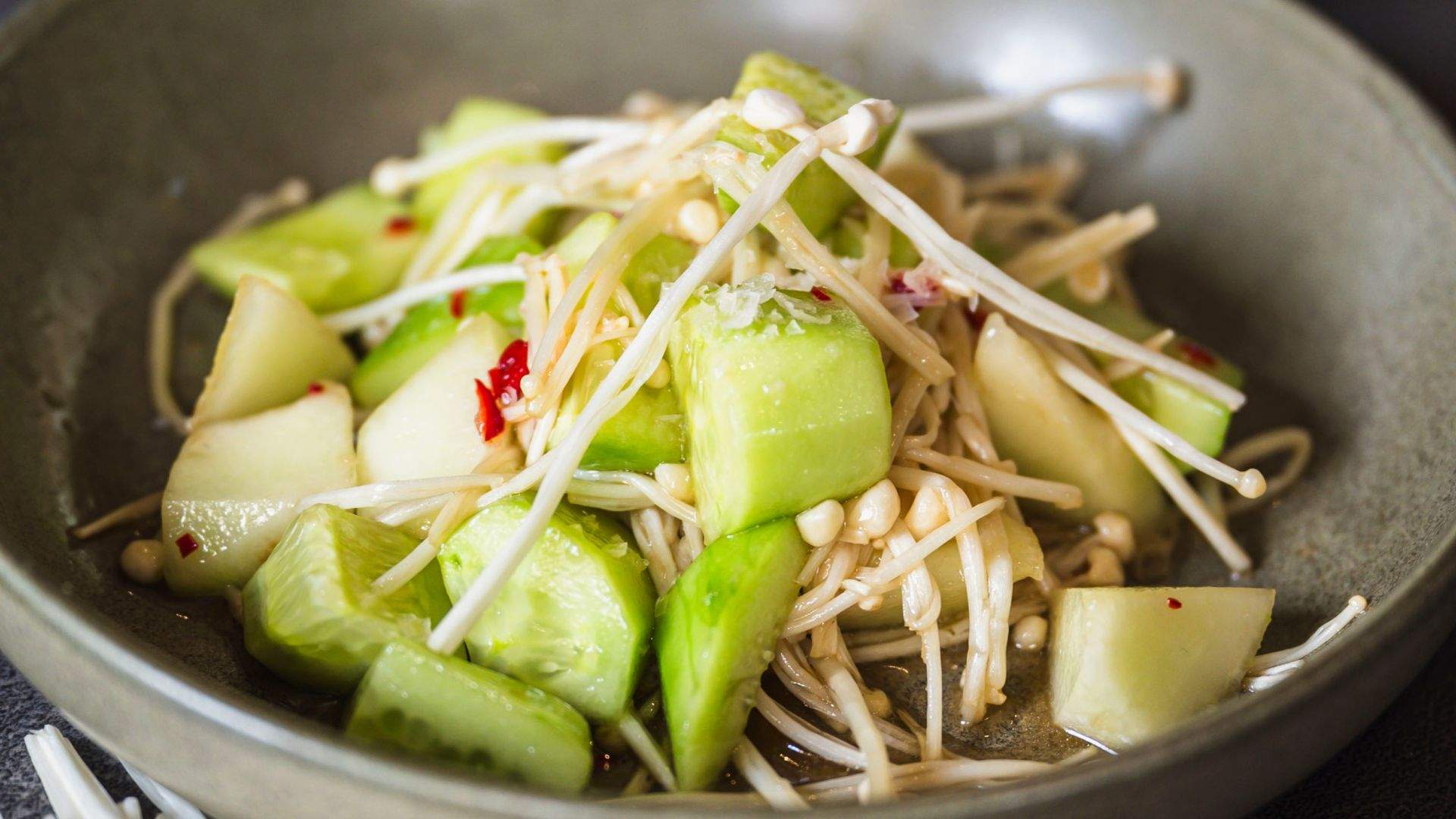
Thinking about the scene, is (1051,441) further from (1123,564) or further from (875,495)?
(875,495)

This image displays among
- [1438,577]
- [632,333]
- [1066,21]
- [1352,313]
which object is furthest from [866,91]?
[1438,577]

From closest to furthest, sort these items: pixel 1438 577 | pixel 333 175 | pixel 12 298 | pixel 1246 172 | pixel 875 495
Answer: pixel 1438 577
pixel 875 495
pixel 12 298
pixel 1246 172
pixel 333 175

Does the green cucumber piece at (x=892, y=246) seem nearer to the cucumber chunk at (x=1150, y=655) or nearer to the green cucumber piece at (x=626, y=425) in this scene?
the green cucumber piece at (x=626, y=425)

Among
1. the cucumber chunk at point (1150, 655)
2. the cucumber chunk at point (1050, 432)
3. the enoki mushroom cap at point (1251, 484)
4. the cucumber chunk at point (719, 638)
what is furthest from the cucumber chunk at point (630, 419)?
the enoki mushroom cap at point (1251, 484)

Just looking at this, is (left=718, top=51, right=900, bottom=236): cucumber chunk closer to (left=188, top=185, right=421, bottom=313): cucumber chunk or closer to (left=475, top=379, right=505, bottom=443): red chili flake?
(left=475, top=379, right=505, bottom=443): red chili flake

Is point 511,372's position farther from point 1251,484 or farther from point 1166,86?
point 1166,86

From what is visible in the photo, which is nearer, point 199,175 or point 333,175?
point 199,175

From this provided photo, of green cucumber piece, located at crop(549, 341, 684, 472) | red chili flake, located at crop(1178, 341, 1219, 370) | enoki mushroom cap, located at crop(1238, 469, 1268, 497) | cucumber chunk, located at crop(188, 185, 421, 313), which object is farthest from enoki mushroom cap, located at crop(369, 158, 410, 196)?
enoki mushroom cap, located at crop(1238, 469, 1268, 497)
